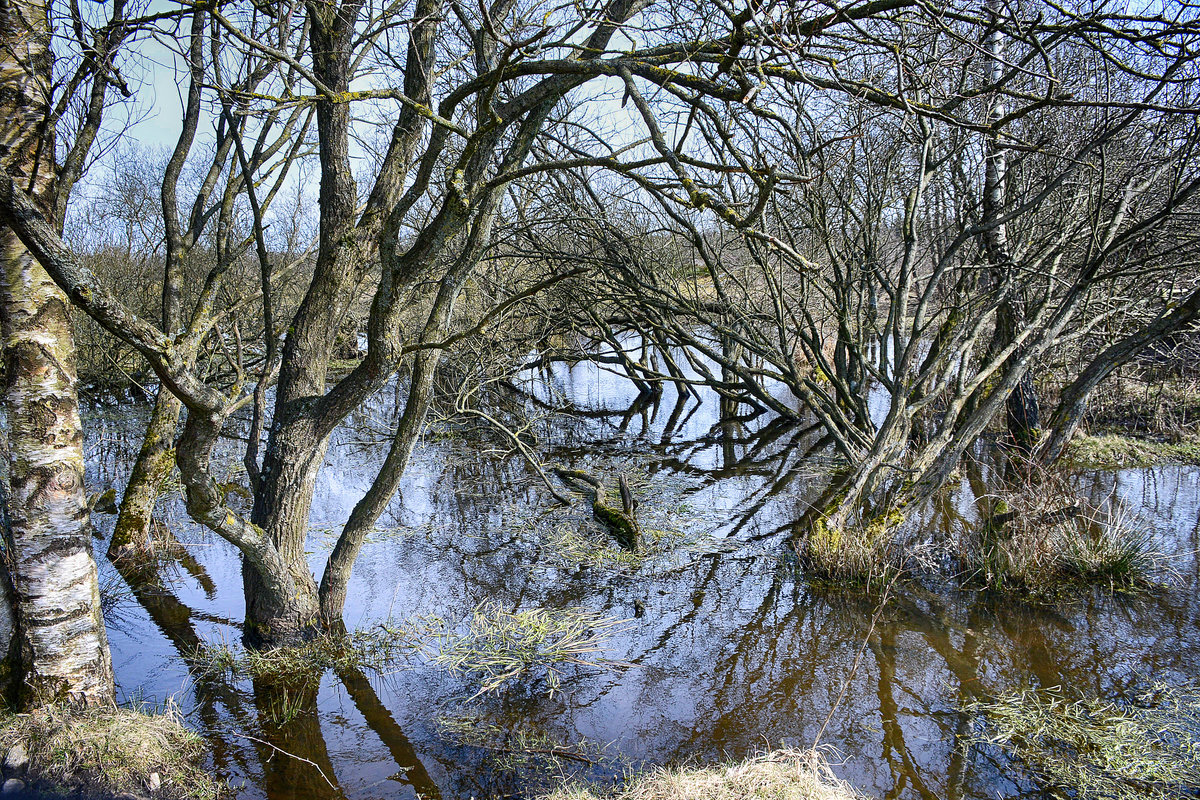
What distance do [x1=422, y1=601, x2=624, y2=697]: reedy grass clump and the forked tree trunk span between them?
2144 mm

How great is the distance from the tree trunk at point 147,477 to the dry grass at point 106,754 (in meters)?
3.46

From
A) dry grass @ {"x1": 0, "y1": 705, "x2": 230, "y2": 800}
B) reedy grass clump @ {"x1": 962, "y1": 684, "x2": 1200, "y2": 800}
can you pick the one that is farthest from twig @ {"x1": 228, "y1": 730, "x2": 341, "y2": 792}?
reedy grass clump @ {"x1": 962, "y1": 684, "x2": 1200, "y2": 800}

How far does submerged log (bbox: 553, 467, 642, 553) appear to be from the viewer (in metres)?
7.46

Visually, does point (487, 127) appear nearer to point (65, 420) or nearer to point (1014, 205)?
point (65, 420)

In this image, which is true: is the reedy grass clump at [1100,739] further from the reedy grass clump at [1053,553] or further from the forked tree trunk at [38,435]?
the forked tree trunk at [38,435]

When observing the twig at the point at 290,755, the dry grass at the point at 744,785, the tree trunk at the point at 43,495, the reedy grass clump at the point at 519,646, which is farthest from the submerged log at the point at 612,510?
the tree trunk at the point at 43,495

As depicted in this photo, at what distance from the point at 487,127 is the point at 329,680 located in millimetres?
3670

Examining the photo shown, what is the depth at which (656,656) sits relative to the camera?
529 centimetres

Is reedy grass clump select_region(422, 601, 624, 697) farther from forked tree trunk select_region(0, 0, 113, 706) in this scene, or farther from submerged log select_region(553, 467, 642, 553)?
forked tree trunk select_region(0, 0, 113, 706)

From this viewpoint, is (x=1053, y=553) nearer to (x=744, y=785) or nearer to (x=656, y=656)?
(x=656, y=656)

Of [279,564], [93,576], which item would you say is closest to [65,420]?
[93,576]

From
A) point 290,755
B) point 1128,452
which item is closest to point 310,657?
point 290,755

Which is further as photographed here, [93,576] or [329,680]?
[329,680]

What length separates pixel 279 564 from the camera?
4.64 metres
